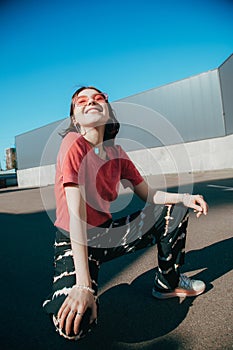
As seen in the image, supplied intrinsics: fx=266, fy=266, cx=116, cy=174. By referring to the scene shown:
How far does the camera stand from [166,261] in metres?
1.69

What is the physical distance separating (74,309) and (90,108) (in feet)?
3.18

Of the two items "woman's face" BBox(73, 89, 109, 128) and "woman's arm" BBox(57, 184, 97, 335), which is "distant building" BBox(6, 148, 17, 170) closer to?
"woman's face" BBox(73, 89, 109, 128)

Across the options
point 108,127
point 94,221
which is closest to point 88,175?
point 94,221

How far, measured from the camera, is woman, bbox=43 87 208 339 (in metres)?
1.17

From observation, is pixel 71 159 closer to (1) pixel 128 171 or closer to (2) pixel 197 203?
(1) pixel 128 171

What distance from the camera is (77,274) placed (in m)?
1.16

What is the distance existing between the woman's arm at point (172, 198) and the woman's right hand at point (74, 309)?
2.83 feet

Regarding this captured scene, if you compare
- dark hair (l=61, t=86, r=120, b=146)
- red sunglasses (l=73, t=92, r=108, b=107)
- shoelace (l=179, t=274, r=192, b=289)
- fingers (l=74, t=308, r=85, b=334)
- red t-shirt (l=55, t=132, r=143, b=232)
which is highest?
red sunglasses (l=73, t=92, r=108, b=107)

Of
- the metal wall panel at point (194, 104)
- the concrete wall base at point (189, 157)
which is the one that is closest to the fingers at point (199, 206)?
the concrete wall base at point (189, 157)

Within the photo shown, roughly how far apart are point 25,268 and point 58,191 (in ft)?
4.97

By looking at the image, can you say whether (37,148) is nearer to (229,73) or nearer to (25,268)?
(229,73)

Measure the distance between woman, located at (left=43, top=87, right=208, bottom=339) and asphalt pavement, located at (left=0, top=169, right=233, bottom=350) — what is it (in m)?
0.19

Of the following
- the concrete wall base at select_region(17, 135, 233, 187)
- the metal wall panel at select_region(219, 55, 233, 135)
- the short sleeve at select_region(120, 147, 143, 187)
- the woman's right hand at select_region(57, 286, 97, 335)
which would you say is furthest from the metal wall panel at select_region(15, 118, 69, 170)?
the woman's right hand at select_region(57, 286, 97, 335)

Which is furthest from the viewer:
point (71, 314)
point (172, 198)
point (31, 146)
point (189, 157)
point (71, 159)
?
point (31, 146)
